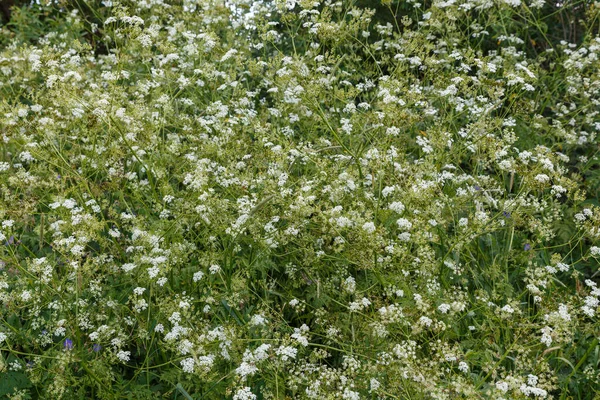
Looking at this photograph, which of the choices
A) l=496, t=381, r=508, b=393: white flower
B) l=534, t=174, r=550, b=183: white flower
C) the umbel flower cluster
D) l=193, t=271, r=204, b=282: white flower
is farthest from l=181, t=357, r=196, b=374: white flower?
l=534, t=174, r=550, b=183: white flower

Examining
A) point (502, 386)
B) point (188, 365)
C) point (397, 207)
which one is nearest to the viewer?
point (502, 386)

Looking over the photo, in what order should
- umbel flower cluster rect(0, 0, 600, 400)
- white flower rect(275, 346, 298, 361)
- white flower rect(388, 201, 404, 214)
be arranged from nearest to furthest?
white flower rect(275, 346, 298, 361), umbel flower cluster rect(0, 0, 600, 400), white flower rect(388, 201, 404, 214)

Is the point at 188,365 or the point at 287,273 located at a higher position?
the point at 188,365

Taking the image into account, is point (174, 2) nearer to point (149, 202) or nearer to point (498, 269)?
point (149, 202)

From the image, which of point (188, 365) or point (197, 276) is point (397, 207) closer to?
point (197, 276)

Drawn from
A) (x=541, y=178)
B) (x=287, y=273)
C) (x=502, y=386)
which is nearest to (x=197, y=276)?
(x=287, y=273)

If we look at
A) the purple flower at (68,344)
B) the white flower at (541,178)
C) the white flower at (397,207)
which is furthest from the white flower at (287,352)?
the white flower at (541,178)

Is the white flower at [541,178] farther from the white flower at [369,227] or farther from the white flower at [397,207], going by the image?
the white flower at [369,227]

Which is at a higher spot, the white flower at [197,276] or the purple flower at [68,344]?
the white flower at [197,276]

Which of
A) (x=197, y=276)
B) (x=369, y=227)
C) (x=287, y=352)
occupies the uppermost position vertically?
(x=369, y=227)

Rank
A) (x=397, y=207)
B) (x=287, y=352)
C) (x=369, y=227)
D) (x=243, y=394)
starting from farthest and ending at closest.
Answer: (x=397, y=207) → (x=369, y=227) → (x=287, y=352) → (x=243, y=394)

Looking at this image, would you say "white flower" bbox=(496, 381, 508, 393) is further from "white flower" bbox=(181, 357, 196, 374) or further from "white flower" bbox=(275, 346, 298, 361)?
"white flower" bbox=(181, 357, 196, 374)

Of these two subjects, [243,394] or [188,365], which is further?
[188,365]

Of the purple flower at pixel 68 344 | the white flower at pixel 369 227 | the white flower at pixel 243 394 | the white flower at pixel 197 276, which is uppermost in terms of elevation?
the white flower at pixel 369 227
